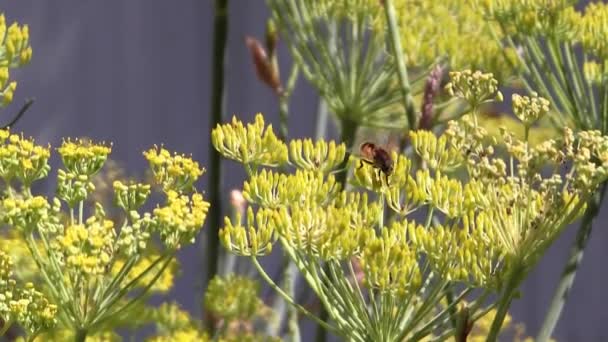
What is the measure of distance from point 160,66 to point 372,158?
5.71 ft

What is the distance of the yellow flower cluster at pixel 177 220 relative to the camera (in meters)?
0.84

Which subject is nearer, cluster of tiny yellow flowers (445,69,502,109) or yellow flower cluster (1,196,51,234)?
yellow flower cluster (1,196,51,234)

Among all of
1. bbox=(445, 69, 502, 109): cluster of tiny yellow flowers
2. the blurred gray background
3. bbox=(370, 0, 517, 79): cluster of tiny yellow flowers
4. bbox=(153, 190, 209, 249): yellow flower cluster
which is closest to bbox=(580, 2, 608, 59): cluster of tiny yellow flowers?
bbox=(370, 0, 517, 79): cluster of tiny yellow flowers

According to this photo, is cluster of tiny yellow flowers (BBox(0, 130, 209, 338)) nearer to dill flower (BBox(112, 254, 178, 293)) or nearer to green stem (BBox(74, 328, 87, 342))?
green stem (BBox(74, 328, 87, 342))

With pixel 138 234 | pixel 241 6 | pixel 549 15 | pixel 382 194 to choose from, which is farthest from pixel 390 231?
pixel 241 6

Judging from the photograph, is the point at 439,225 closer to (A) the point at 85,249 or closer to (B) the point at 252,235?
(B) the point at 252,235

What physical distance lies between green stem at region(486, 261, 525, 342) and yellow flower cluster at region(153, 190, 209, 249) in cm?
21

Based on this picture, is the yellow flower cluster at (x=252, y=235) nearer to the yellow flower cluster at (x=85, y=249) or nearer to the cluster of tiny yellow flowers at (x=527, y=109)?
the yellow flower cluster at (x=85, y=249)

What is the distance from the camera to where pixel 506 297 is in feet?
2.70

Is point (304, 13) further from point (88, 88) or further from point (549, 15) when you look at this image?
point (88, 88)

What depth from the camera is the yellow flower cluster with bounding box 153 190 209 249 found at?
0.84 meters

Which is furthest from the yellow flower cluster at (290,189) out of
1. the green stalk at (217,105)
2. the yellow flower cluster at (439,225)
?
the green stalk at (217,105)

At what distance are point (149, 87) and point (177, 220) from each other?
5.94 ft

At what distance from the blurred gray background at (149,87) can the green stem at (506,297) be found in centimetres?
149
